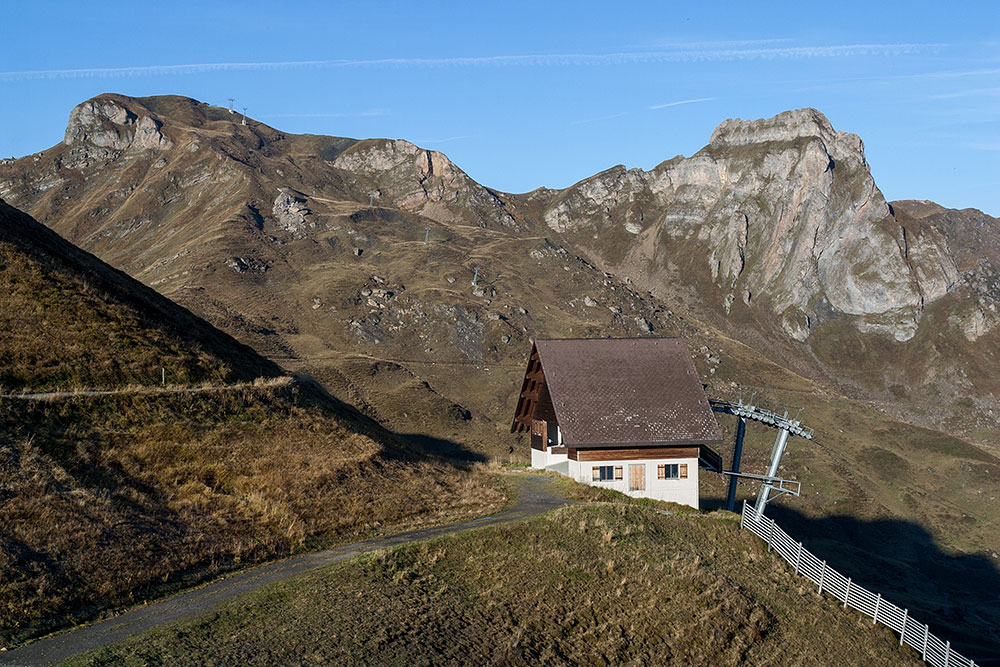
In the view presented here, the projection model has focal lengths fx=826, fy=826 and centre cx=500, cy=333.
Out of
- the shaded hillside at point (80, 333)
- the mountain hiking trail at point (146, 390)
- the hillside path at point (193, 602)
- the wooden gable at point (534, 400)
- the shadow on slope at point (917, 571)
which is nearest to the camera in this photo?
the hillside path at point (193, 602)

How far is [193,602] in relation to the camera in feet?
69.5

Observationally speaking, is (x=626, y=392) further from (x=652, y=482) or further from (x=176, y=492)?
(x=176, y=492)

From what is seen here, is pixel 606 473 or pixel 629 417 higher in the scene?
pixel 629 417

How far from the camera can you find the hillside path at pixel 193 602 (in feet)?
57.8

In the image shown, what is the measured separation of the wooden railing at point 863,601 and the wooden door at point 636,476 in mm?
6027

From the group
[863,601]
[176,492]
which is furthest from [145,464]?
[863,601]

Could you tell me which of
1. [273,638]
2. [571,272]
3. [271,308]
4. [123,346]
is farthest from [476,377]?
[273,638]

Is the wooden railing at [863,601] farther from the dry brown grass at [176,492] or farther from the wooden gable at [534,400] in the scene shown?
the wooden gable at [534,400]

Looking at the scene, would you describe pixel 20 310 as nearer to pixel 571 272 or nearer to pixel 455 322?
pixel 455 322

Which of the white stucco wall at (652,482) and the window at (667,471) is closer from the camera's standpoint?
the white stucco wall at (652,482)

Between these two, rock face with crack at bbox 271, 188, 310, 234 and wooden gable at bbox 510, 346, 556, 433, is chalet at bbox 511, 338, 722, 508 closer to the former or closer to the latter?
wooden gable at bbox 510, 346, 556, 433

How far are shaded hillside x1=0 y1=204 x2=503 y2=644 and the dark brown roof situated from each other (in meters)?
6.65

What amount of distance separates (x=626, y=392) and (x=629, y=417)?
1.80 metres

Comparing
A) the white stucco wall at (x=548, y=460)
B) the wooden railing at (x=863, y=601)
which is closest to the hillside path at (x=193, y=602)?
Answer: the wooden railing at (x=863, y=601)
